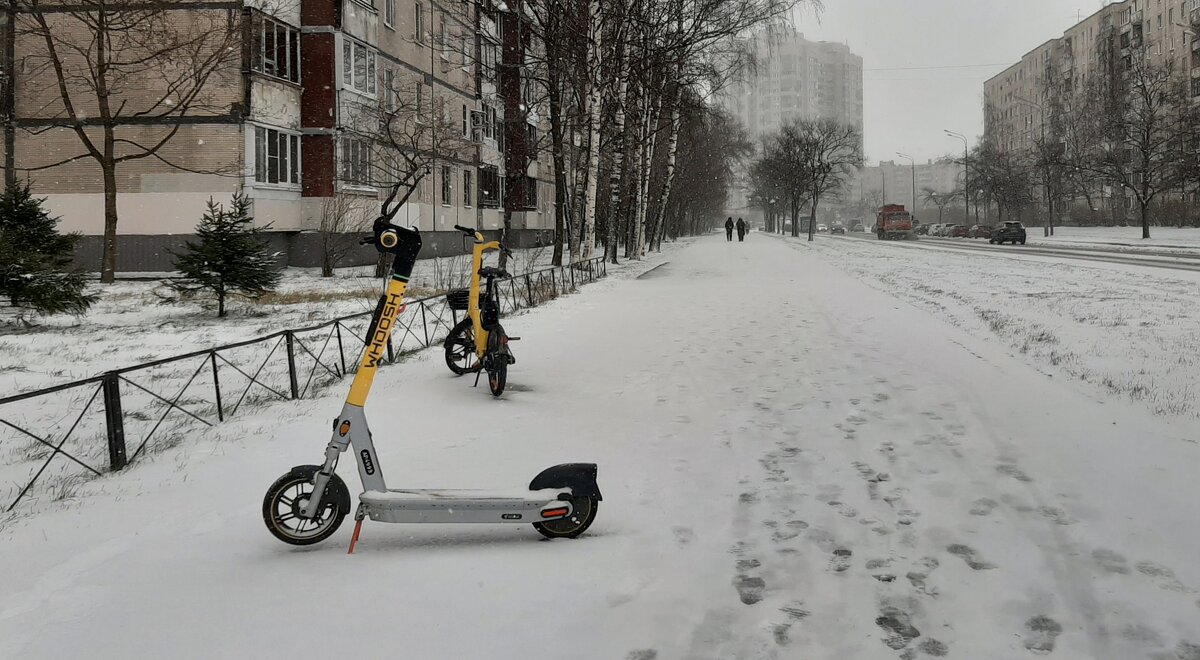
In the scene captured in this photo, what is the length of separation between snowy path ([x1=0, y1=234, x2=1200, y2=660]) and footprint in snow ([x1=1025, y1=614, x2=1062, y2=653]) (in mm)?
11

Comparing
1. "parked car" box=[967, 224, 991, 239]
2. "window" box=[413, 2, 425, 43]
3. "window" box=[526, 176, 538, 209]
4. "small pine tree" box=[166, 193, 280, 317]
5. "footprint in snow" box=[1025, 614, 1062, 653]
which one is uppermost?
"window" box=[413, 2, 425, 43]

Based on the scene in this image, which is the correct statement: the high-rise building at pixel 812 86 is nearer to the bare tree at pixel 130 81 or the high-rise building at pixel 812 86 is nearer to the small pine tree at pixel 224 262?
the bare tree at pixel 130 81

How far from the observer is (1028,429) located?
636cm

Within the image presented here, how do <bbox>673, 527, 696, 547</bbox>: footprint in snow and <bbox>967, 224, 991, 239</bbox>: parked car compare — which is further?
<bbox>967, 224, 991, 239</bbox>: parked car

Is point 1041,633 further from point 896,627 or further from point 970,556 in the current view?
point 970,556

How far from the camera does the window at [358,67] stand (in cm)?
2741

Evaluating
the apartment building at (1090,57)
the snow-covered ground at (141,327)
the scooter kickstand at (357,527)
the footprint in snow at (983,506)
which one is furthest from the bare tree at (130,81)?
the apartment building at (1090,57)

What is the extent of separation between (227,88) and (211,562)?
23008 mm

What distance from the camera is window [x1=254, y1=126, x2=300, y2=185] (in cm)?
2506

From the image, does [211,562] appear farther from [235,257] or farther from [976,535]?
[235,257]

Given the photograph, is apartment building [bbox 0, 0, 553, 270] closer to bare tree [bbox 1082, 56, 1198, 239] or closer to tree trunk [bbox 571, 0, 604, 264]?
tree trunk [bbox 571, 0, 604, 264]

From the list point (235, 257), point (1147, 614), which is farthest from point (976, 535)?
point (235, 257)

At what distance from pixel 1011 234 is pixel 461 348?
4675 cm

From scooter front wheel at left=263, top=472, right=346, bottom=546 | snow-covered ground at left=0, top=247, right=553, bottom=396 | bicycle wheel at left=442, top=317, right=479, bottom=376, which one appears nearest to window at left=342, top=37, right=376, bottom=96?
snow-covered ground at left=0, top=247, right=553, bottom=396
